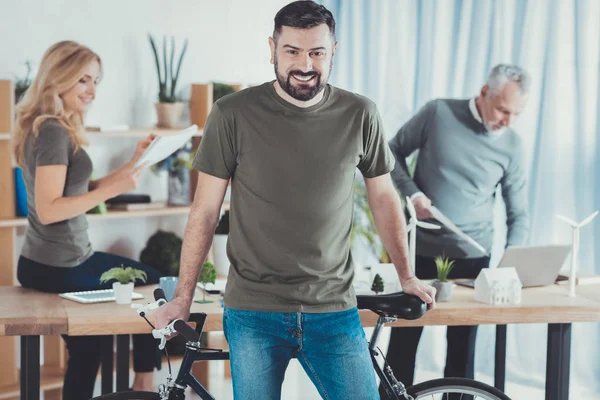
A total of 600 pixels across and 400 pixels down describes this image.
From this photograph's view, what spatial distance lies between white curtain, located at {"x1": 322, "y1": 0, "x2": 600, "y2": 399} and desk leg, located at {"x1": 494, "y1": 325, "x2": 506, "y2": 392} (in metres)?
1.02

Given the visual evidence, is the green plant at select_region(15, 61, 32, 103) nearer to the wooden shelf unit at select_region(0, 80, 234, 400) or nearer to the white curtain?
the wooden shelf unit at select_region(0, 80, 234, 400)

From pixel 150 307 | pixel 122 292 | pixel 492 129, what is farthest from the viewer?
pixel 492 129

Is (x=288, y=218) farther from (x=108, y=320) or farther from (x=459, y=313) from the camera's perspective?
(x=459, y=313)

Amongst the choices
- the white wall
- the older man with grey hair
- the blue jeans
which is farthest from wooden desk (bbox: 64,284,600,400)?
the white wall

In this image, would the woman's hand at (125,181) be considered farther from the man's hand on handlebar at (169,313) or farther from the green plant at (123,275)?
the man's hand on handlebar at (169,313)

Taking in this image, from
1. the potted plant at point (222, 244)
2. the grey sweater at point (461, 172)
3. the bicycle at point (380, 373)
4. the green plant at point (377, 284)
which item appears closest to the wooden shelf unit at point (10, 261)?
the potted plant at point (222, 244)

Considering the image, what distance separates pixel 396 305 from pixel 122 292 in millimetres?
980

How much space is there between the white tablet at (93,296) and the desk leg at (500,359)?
1479 mm

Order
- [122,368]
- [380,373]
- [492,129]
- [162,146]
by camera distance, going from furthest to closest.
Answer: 1. [492,129]
2. [162,146]
3. [122,368]
4. [380,373]

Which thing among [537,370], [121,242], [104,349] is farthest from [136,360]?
[537,370]

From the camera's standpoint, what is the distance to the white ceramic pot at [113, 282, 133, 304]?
2.94 m

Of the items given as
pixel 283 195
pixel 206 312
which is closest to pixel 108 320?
pixel 206 312

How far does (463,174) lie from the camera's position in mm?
3887

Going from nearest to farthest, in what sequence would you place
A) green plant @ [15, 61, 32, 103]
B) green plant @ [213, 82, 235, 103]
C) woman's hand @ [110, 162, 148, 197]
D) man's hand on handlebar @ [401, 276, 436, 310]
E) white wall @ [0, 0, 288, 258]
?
man's hand on handlebar @ [401, 276, 436, 310] → woman's hand @ [110, 162, 148, 197] → green plant @ [15, 61, 32, 103] → white wall @ [0, 0, 288, 258] → green plant @ [213, 82, 235, 103]
